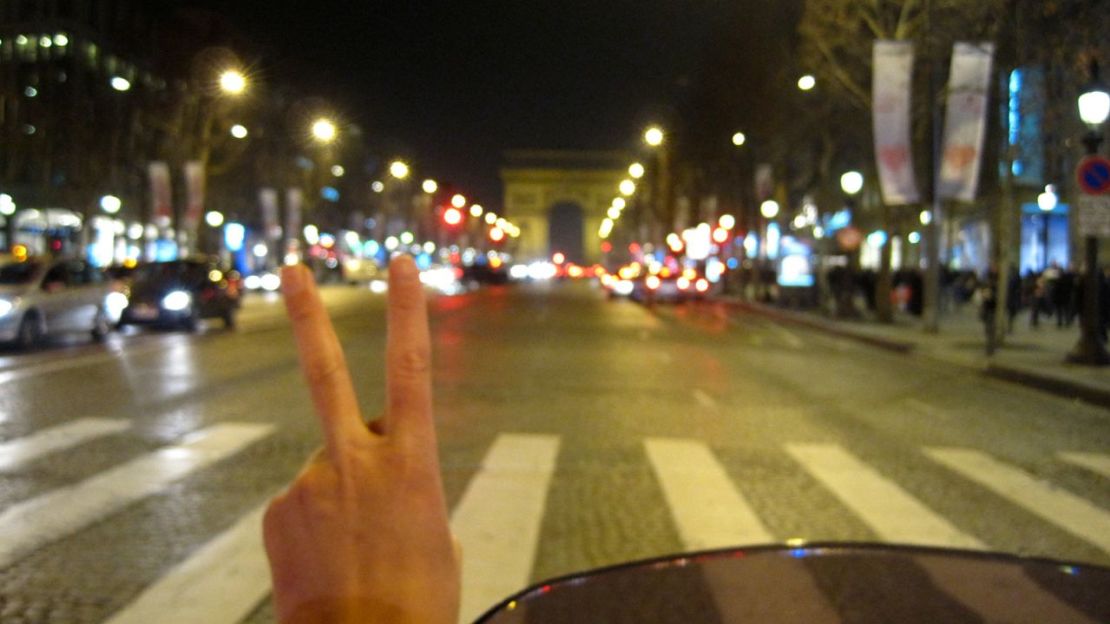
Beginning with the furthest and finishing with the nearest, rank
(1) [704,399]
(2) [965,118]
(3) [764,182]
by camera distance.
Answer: (3) [764,182], (2) [965,118], (1) [704,399]

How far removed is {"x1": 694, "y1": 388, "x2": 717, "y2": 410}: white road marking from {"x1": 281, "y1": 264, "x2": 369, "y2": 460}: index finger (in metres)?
13.0

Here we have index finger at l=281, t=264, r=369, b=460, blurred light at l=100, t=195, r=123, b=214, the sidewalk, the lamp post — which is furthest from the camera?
blurred light at l=100, t=195, r=123, b=214

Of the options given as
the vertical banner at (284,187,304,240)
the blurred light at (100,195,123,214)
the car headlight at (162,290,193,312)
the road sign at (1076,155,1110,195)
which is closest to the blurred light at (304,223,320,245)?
the blurred light at (100,195,123,214)

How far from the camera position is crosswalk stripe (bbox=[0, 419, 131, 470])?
10.8 m

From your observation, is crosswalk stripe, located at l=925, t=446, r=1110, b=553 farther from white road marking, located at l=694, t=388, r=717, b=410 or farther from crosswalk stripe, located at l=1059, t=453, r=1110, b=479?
white road marking, located at l=694, t=388, r=717, b=410

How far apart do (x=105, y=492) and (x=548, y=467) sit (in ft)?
11.7

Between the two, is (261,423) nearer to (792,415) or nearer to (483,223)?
(792,415)

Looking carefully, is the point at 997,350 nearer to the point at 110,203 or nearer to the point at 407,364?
the point at 407,364

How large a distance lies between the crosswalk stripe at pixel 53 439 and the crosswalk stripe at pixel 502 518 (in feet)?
12.9

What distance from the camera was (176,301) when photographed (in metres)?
29.1

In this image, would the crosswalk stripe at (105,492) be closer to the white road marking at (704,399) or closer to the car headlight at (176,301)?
the white road marking at (704,399)

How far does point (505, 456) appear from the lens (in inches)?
440

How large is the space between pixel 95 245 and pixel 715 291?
1405 inches

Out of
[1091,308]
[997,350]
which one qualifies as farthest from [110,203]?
[1091,308]
